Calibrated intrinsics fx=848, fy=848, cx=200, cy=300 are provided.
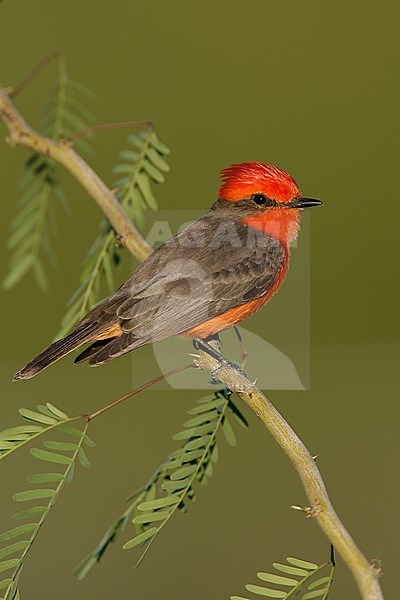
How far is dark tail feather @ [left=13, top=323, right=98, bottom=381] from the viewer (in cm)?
149

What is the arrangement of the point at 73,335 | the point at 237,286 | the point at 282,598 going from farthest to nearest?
the point at 237,286
the point at 73,335
the point at 282,598

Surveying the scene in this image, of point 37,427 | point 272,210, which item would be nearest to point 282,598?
point 37,427

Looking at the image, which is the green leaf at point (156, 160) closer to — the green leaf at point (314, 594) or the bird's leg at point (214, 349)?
the bird's leg at point (214, 349)

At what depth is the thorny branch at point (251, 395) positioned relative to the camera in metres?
1.03

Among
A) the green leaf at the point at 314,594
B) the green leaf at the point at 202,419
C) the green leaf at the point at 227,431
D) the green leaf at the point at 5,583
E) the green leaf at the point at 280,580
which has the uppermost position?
the green leaf at the point at 202,419

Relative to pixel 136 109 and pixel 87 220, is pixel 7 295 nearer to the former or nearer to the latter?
pixel 87 220

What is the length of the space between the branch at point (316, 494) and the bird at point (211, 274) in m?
0.35

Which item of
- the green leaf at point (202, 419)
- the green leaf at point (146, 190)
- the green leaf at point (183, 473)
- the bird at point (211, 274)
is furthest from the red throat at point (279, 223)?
the green leaf at point (183, 473)

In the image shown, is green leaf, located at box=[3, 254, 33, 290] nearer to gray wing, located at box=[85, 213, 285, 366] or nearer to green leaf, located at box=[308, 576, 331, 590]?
gray wing, located at box=[85, 213, 285, 366]

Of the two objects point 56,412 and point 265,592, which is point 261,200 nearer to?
point 56,412

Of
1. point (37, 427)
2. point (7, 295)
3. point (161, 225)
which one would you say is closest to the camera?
point (37, 427)

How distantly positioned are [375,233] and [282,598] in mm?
3424

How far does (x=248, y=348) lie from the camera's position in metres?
1.82

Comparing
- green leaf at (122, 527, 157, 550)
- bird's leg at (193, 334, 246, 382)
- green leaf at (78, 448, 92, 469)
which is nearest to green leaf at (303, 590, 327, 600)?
green leaf at (122, 527, 157, 550)
